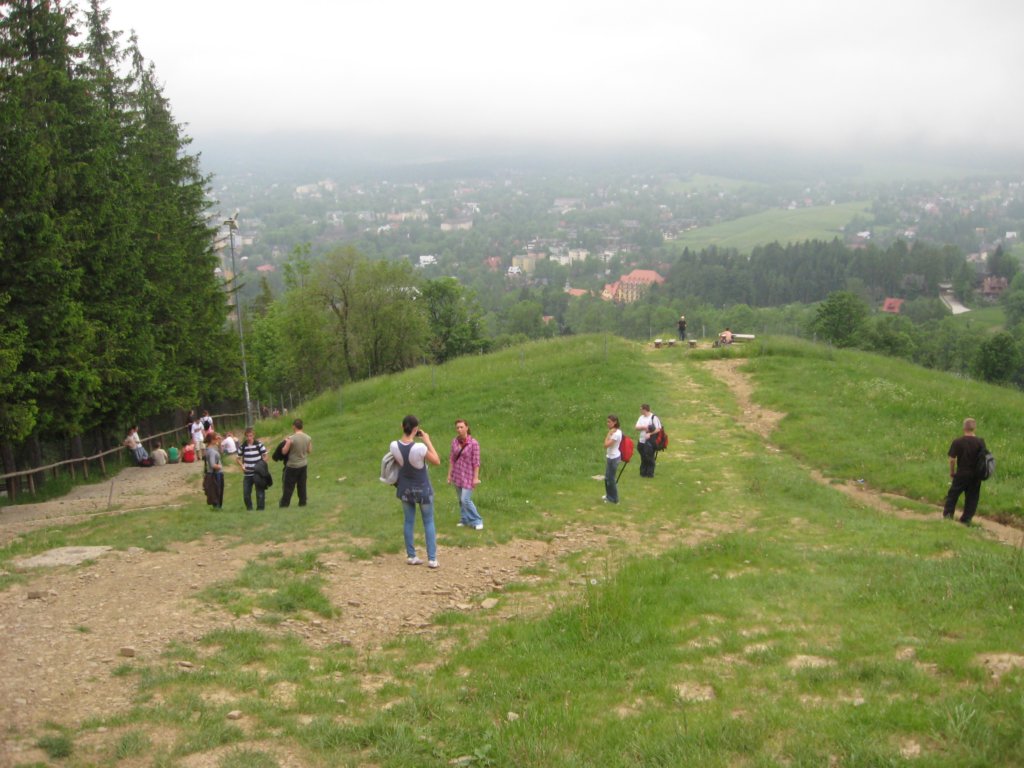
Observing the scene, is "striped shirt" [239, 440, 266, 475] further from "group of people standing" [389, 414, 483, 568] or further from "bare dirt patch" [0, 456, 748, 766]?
"group of people standing" [389, 414, 483, 568]

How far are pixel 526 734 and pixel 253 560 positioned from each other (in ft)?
21.9

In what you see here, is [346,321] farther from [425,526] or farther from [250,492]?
[425,526]

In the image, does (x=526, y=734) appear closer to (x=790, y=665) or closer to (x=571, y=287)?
(x=790, y=665)

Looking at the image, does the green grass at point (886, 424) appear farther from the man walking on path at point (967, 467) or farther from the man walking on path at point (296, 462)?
the man walking on path at point (296, 462)

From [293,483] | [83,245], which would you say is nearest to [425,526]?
[293,483]

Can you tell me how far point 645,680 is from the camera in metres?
7.19

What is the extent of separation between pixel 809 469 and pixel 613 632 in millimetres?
12577

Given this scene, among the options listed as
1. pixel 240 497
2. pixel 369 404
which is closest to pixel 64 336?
pixel 240 497

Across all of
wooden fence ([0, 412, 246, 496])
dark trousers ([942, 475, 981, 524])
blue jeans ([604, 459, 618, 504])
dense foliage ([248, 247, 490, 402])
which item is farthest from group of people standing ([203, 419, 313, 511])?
dense foliage ([248, 247, 490, 402])

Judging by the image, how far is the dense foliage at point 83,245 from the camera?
2045 cm

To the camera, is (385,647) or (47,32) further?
(47,32)

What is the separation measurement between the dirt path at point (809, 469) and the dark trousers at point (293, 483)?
12070 millimetres

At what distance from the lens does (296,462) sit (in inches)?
602

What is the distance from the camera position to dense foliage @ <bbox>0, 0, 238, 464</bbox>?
20.5 metres
